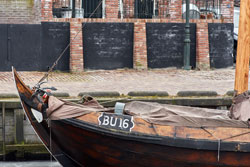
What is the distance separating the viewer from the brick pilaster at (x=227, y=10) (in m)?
22.4

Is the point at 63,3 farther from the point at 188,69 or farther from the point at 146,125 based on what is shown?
the point at 146,125

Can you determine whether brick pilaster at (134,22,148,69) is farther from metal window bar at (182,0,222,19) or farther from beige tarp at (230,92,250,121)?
beige tarp at (230,92,250,121)

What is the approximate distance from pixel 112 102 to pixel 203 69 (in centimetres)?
841

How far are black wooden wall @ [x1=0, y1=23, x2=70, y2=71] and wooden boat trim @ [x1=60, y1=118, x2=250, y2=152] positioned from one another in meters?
9.32

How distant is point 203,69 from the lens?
21.5 meters

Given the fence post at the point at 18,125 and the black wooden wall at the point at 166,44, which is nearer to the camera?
the fence post at the point at 18,125

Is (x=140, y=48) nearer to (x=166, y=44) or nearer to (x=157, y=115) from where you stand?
(x=166, y=44)

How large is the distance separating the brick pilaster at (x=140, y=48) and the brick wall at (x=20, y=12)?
341cm

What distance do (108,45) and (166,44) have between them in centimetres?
212

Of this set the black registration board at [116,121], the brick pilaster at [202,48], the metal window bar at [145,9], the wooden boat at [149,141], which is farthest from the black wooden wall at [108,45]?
the black registration board at [116,121]

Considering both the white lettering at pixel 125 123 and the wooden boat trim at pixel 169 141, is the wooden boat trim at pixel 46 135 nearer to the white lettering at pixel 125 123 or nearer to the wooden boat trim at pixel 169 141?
the wooden boat trim at pixel 169 141

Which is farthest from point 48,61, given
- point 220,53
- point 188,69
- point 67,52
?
point 220,53

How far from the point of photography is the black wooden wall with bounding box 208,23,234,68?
71.8ft

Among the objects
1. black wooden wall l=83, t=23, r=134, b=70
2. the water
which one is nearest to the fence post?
the water
